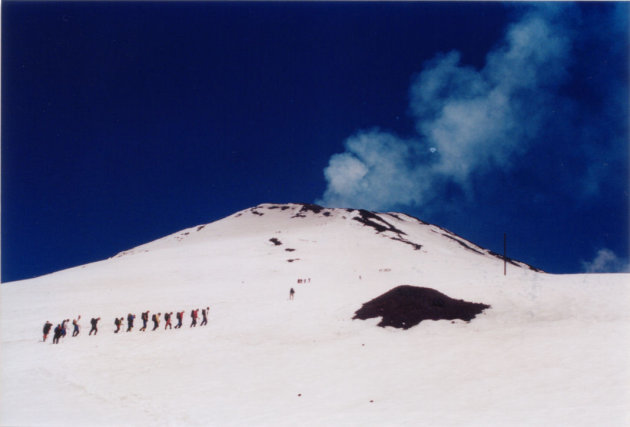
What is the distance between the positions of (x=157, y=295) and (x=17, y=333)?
15.6 meters

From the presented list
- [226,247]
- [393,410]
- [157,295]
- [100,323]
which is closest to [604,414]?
[393,410]

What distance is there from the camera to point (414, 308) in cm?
2883

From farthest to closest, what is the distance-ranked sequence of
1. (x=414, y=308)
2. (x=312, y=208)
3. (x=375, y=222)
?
(x=312, y=208) < (x=375, y=222) < (x=414, y=308)

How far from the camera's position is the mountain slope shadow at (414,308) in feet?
89.4

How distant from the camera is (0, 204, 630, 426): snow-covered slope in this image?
13.9 m

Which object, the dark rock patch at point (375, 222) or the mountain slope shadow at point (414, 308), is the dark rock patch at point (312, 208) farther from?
the mountain slope shadow at point (414, 308)

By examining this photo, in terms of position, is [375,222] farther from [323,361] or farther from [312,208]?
[323,361]

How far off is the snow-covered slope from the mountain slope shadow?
100 cm

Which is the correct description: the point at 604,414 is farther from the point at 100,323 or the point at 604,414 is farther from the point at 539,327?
the point at 100,323

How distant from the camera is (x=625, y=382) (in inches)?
544

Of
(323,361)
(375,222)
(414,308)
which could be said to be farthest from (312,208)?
(323,361)

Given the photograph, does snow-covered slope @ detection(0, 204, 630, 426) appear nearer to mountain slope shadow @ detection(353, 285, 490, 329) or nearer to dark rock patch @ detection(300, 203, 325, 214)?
mountain slope shadow @ detection(353, 285, 490, 329)

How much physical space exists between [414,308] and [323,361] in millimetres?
9876

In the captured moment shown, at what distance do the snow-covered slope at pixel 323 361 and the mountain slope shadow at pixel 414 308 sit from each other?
998mm
